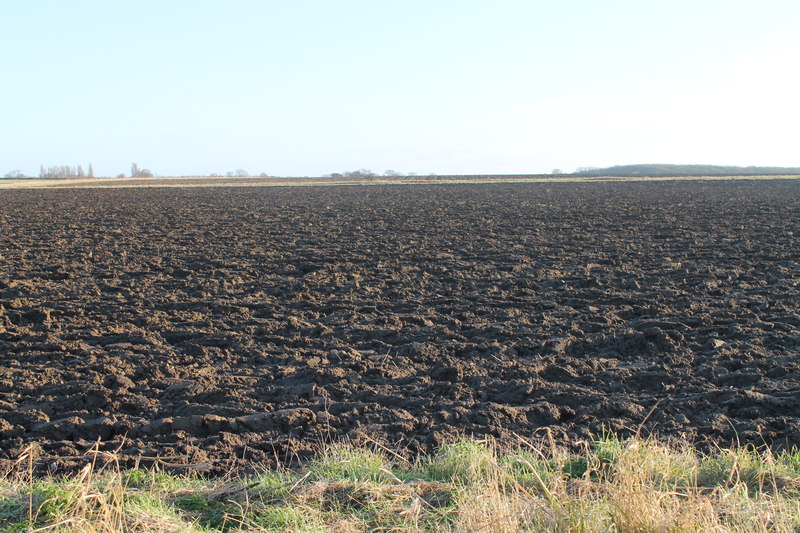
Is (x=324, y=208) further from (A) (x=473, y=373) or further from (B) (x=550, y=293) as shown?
(A) (x=473, y=373)

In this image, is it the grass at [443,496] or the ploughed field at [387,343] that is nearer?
the grass at [443,496]

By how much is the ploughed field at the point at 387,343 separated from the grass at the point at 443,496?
1.46 ft

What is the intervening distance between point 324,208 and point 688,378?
22.3 metres

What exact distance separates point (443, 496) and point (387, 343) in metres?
3.62

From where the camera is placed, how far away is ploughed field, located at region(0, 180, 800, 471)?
5.04m

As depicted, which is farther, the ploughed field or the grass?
the ploughed field

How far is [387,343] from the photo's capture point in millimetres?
7273

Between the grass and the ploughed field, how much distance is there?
1.46 feet

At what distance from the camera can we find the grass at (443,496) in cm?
308

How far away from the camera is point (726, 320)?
314 inches

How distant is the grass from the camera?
308 cm

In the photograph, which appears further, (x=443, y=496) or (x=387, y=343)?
(x=387, y=343)

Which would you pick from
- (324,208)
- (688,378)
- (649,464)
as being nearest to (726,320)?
(688,378)

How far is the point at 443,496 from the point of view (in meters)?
3.70
